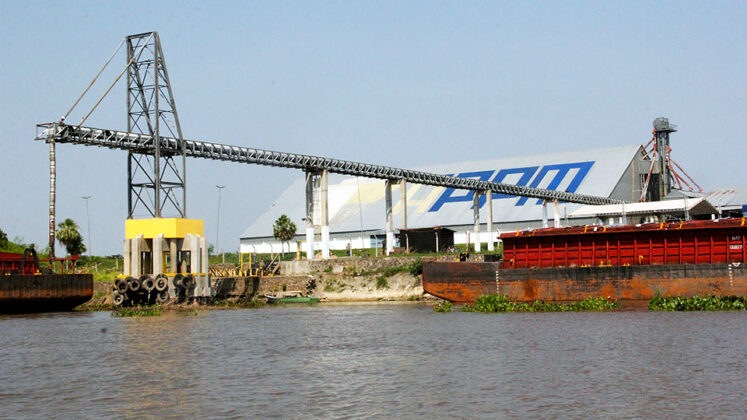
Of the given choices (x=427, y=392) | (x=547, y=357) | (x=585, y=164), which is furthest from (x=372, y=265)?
(x=585, y=164)

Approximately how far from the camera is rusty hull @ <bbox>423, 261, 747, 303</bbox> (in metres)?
50.2

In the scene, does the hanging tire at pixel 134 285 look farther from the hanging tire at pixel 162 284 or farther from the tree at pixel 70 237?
the tree at pixel 70 237

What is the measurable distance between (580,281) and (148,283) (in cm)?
3400

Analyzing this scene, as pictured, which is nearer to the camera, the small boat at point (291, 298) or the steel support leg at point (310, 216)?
the small boat at point (291, 298)

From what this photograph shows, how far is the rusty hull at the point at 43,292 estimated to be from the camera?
6378 centimetres

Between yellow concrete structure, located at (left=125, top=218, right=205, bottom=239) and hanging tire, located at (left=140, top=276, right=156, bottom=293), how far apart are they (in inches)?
155

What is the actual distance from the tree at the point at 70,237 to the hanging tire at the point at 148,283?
38062 mm

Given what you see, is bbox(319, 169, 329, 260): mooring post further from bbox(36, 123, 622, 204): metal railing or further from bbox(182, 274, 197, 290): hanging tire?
bbox(182, 274, 197, 290): hanging tire

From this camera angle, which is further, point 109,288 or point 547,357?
point 109,288

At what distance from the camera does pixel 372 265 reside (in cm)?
7538

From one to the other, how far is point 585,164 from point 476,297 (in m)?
73.1

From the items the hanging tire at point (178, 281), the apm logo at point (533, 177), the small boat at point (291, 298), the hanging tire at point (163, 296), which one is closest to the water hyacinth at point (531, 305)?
the small boat at point (291, 298)

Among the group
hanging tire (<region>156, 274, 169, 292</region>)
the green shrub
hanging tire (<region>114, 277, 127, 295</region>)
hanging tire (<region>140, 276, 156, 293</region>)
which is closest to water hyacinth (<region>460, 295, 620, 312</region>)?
the green shrub

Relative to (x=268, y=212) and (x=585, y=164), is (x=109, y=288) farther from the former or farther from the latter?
(x=585, y=164)
